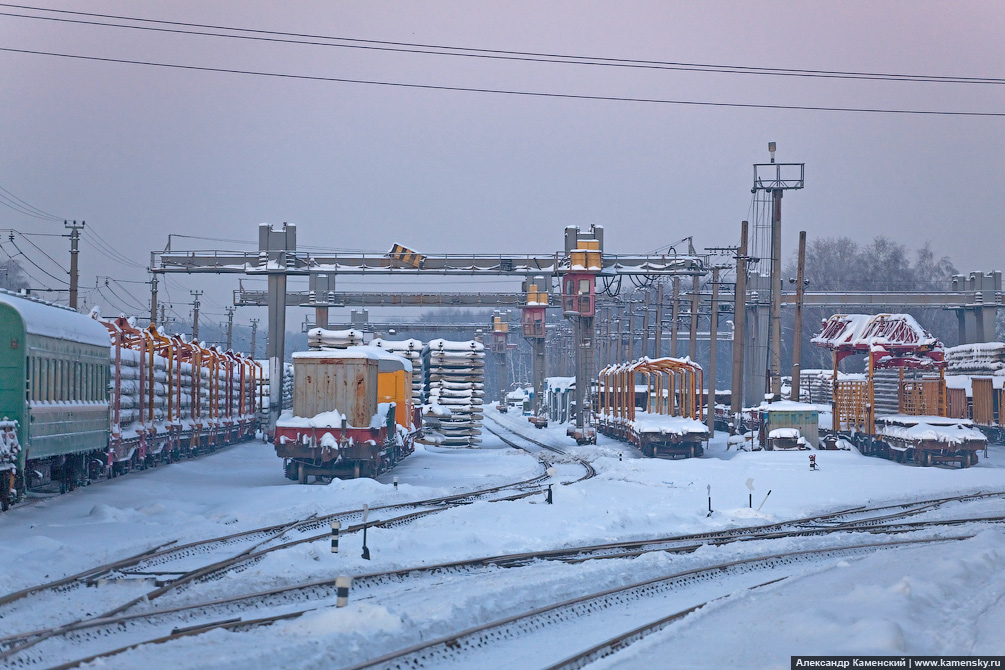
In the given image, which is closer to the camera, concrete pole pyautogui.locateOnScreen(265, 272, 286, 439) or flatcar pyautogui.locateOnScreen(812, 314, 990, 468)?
flatcar pyautogui.locateOnScreen(812, 314, 990, 468)

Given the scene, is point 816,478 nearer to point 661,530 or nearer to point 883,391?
point 661,530

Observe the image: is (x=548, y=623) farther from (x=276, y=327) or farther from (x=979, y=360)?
(x=979, y=360)

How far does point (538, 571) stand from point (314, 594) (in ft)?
10.2

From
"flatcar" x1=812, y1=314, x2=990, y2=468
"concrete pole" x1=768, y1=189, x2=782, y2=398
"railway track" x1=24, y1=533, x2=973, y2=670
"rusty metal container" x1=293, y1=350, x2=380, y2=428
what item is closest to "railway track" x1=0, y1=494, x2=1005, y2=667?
"railway track" x1=24, y1=533, x2=973, y2=670

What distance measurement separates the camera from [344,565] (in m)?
13.4

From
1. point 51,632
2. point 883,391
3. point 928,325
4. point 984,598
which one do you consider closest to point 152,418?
point 51,632

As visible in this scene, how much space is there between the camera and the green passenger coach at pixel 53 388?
17844 millimetres

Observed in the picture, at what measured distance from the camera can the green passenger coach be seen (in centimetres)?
1784

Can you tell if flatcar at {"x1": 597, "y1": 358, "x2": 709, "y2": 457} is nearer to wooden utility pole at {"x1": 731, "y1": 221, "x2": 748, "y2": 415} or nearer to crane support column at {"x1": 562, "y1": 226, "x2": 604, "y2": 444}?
wooden utility pole at {"x1": 731, "y1": 221, "x2": 748, "y2": 415}

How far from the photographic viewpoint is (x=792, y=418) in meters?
36.9

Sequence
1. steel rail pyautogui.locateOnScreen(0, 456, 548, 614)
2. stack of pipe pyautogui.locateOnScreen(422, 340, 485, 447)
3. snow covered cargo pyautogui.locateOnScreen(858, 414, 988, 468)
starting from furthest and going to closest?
stack of pipe pyautogui.locateOnScreen(422, 340, 485, 447)
snow covered cargo pyautogui.locateOnScreen(858, 414, 988, 468)
steel rail pyautogui.locateOnScreen(0, 456, 548, 614)

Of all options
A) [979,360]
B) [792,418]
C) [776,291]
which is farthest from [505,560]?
[979,360]

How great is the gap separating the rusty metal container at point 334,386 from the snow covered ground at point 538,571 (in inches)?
84.5

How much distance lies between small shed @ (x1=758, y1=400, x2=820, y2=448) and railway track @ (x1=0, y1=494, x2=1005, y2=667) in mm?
18518
